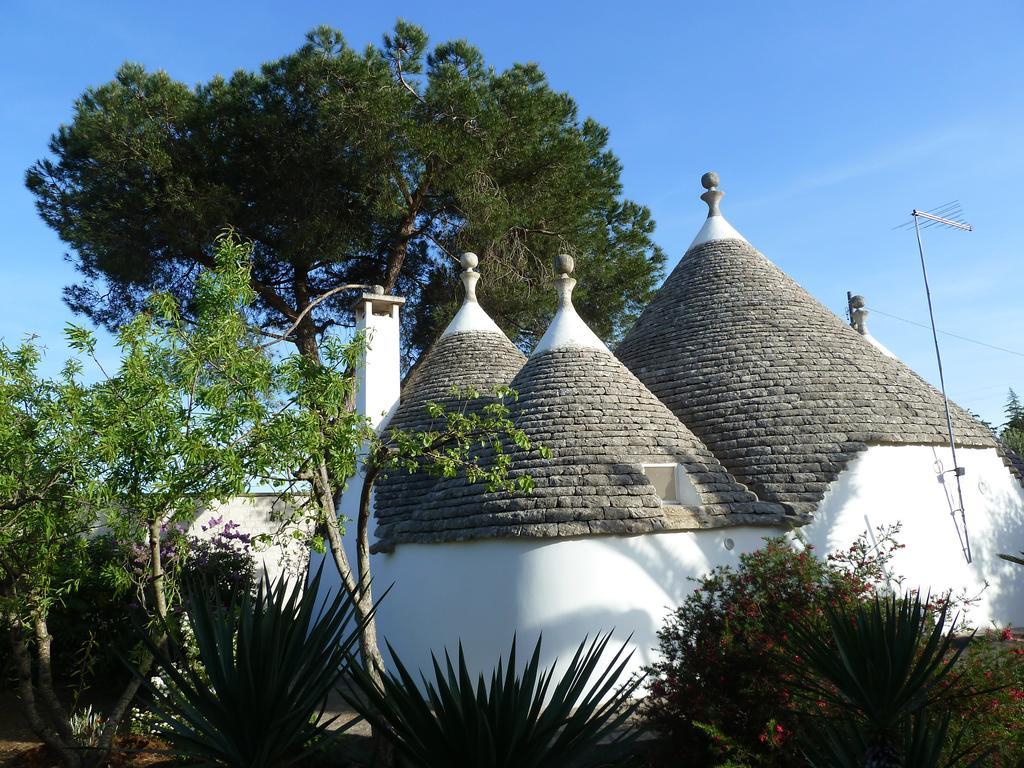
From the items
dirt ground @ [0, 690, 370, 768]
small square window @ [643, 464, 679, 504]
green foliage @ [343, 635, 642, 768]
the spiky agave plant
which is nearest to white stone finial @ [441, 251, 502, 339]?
small square window @ [643, 464, 679, 504]

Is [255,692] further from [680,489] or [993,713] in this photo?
[680,489]

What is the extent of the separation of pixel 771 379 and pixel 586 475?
4.55 metres

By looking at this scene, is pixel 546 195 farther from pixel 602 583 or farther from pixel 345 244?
pixel 602 583

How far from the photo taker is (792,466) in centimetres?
1191

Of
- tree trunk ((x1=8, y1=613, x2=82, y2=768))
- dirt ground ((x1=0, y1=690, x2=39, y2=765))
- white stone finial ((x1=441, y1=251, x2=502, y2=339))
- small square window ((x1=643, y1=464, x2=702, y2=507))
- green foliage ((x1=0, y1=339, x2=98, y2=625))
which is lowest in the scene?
dirt ground ((x1=0, y1=690, x2=39, y2=765))

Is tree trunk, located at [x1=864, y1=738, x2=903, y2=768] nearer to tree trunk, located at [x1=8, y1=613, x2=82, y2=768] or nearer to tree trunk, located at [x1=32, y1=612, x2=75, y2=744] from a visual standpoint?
tree trunk, located at [x1=8, y1=613, x2=82, y2=768]

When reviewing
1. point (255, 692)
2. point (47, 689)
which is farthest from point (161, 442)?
point (47, 689)

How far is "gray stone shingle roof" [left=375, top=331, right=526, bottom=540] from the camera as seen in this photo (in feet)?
42.9

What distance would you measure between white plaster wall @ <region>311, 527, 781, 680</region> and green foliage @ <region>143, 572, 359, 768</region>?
503cm

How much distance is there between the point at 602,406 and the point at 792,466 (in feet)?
10.3

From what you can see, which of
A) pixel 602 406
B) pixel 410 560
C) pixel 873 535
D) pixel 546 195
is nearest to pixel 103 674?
pixel 410 560

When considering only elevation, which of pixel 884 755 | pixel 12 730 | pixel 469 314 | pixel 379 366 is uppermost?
pixel 469 314

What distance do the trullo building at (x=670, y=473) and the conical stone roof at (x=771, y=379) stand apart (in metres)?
0.04

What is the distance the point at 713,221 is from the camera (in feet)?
54.5
